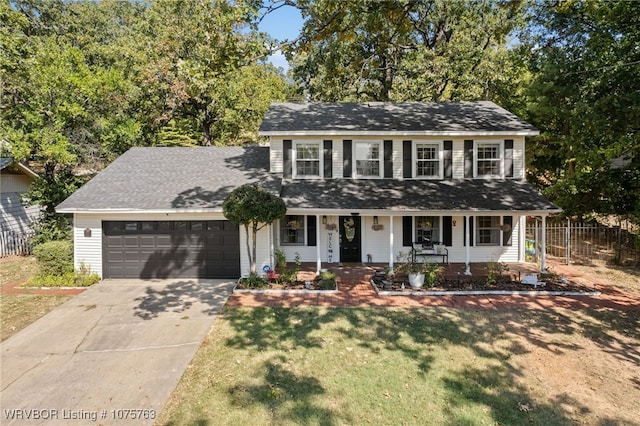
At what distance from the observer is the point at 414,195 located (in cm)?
1370

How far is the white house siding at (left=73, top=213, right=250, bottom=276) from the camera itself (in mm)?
12805

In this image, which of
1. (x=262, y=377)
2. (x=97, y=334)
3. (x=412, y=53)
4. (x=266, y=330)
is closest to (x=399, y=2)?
(x=266, y=330)

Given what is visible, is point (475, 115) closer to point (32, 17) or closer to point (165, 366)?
point (165, 366)

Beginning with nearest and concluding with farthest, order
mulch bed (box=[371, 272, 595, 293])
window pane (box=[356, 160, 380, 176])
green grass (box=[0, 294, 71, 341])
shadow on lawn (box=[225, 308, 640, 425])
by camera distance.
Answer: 1. shadow on lawn (box=[225, 308, 640, 425])
2. green grass (box=[0, 294, 71, 341])
3. mulch bed (box=[371, 272, 595, 293])
4. window pane (box=[356, 160, 380, 176])

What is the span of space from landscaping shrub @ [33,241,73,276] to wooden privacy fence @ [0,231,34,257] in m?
6.44

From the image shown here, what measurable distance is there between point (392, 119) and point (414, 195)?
4.07 metres

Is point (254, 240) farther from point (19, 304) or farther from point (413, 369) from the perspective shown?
point (19, 304)

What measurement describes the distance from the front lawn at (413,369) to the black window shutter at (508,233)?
5634 mm

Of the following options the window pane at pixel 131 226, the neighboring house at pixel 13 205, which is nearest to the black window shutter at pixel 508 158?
the window pane at pixel 131 226

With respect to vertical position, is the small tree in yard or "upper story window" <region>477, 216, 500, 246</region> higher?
the small tree in yard

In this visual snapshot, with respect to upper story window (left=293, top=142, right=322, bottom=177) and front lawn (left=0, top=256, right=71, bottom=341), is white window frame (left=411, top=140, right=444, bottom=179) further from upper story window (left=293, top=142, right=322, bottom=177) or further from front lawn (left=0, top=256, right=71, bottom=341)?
front lawn (left=0, top=256, right=71, bottom=341)

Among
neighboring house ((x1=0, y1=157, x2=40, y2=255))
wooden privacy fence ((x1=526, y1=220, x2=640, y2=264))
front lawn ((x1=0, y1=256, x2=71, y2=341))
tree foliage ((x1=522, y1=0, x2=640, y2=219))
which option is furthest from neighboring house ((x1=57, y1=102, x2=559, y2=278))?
neighboring house ((x1=0, y1=157, x2=40, y2=255))

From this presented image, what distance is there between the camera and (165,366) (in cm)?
709

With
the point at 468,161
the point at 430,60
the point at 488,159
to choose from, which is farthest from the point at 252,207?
the point at 430,60
